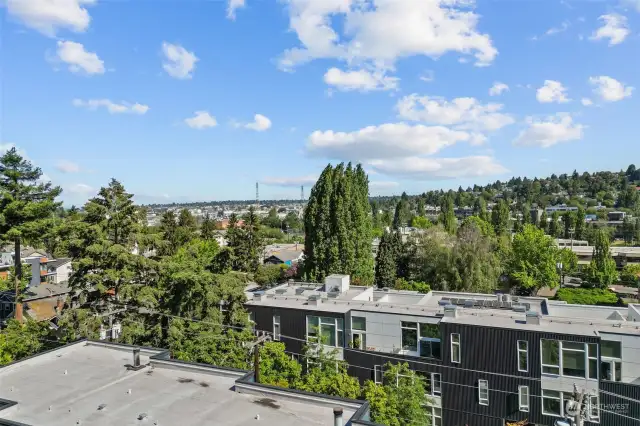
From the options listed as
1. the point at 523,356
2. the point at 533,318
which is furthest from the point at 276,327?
the point at 533,318

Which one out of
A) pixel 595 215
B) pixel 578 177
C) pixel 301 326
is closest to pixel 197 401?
pixel 301 326

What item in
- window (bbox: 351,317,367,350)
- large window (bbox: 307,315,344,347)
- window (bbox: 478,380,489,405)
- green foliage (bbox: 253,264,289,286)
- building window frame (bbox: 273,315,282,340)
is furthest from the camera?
green foliage (bbox: 253,264,289,286)

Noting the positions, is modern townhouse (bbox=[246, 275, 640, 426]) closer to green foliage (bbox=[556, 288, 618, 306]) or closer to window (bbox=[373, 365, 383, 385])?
window (bbox=[373, 365, 383, 385])

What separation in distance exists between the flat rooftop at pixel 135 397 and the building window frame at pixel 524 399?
10.5m

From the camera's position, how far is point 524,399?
17062 millimetres

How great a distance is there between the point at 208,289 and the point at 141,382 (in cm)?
820

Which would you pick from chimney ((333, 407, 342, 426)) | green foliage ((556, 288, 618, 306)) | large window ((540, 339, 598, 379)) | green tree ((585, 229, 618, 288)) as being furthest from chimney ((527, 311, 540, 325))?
green tree ((585, 229, 618, 288))

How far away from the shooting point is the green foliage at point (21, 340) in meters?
20.6

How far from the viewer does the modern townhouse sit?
52.1 ft

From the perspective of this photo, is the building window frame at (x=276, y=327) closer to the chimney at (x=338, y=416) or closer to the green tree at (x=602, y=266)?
the chimney at (x=338, y=416)

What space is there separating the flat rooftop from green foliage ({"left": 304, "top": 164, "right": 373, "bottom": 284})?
21.2 meters

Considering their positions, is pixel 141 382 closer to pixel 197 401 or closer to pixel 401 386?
pixel 197 401

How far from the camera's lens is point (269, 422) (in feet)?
31.7

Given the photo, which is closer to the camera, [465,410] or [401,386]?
[401,386]
